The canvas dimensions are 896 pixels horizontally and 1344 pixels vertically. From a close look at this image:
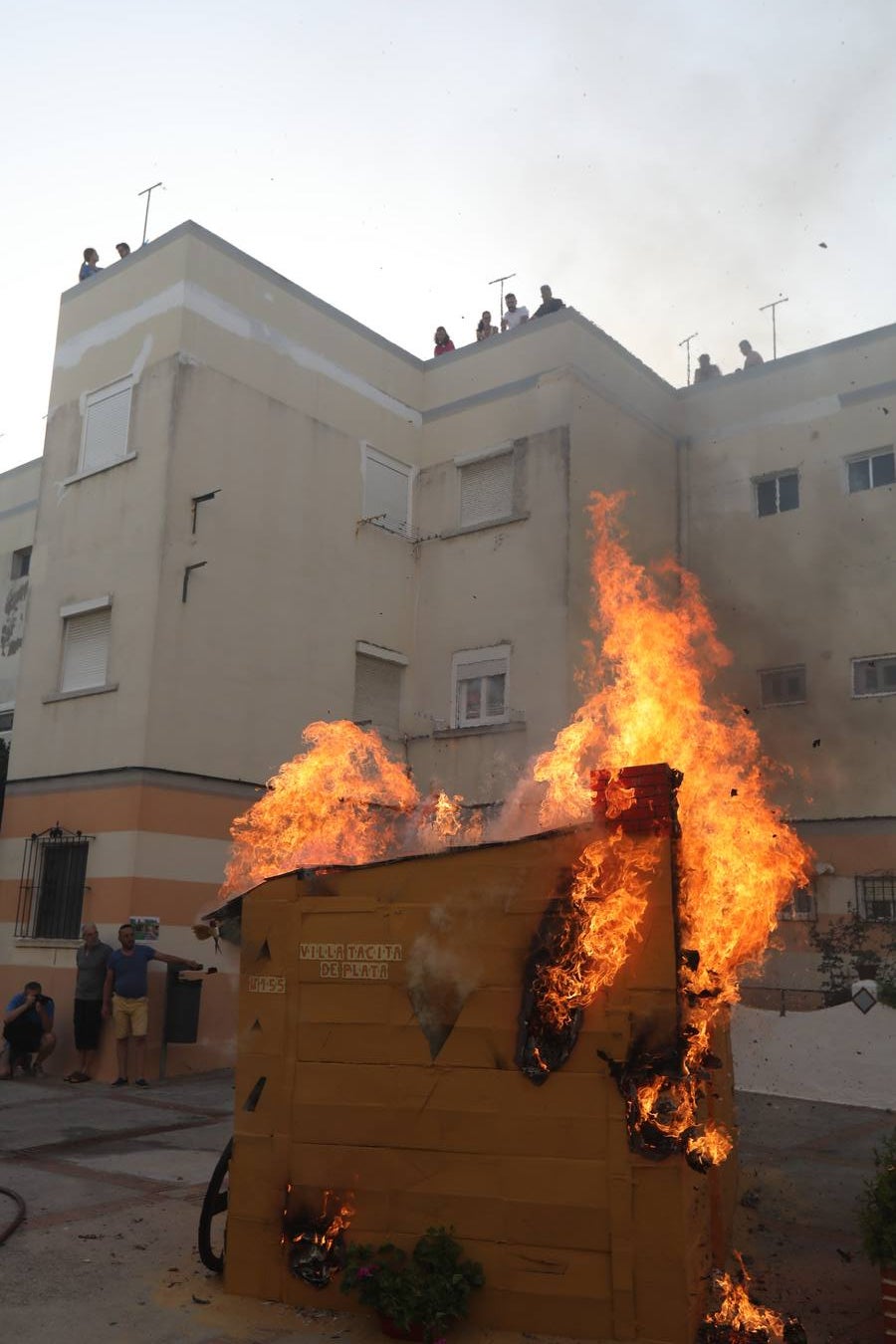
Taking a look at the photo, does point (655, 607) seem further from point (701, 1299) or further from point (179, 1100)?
point (701, 1299)

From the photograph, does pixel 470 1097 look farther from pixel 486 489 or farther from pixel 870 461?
pixel 870 461

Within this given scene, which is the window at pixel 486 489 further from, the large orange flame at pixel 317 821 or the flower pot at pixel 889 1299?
the flower pot at pixel 889 1299

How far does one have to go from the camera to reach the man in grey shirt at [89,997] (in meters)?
13.1

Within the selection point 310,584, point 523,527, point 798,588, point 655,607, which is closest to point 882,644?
point 798,588

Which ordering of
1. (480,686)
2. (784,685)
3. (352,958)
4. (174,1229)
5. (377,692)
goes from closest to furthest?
(352,958) → (174,1229) → (480,686) → (784,685) → (377,692)

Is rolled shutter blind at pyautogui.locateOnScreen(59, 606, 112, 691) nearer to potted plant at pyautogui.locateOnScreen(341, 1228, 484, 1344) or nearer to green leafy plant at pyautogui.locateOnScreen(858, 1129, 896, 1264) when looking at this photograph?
potted plant at pyautogui.locateOnScreen(341, 1228, 484, 1344)

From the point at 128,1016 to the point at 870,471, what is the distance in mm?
13146

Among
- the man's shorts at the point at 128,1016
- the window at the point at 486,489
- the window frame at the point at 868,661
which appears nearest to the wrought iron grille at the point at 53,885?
the man's shorts at the point at 128,1016

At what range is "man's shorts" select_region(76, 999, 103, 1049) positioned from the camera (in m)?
13.1

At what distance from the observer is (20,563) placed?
20.8 m

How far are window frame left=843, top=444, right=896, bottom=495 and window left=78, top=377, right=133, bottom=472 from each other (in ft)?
36.0

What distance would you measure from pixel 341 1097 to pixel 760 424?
15.1 metres

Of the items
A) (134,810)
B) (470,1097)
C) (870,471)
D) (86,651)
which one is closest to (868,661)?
(870,471)

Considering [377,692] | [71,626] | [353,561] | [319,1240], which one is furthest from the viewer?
[377,692]
